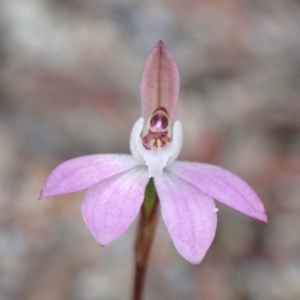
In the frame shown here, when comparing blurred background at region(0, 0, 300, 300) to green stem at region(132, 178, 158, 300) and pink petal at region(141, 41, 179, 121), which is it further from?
pink petal at region(141, 41, 179, 121)

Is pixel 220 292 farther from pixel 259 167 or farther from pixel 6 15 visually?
pixel 6 15

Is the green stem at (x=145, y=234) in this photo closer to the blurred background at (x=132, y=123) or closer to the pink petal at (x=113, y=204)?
the pink petal at (x=113, y=204)

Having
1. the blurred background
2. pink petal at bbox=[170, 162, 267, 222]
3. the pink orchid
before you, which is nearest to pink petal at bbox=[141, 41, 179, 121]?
the pink orchid

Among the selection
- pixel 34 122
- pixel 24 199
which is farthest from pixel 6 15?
pixel 24 199

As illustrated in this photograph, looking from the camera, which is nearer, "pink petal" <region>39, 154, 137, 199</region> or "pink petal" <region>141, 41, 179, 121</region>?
"pink petal" <region>39, 154, 137, 199</region>

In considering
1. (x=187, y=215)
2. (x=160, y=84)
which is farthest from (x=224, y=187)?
(x=160, y=84)

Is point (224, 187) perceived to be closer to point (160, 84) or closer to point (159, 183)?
point (159, 183)

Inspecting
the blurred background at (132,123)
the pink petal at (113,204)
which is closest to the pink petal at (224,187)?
the pink petal at (113,204)
